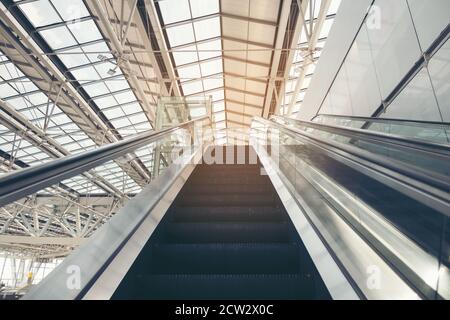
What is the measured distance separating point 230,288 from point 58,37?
1041 centimetres

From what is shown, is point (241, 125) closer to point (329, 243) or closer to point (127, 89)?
point (127, 89)

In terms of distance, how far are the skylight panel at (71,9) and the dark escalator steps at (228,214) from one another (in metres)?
7.96

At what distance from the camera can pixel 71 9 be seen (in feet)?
29.0

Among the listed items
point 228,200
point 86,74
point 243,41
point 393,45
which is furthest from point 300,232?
point 86,74

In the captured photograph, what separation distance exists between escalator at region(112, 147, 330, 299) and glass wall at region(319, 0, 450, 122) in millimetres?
2853

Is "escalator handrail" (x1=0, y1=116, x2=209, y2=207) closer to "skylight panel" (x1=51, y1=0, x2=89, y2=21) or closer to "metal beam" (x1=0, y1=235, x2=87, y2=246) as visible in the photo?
"skylight panel" (x1=51, y1=0, x2=89, y2=21)

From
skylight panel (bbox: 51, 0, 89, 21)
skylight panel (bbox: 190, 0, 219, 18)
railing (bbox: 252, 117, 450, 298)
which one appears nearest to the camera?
railing (bbox: 252, 117, 450, 298)

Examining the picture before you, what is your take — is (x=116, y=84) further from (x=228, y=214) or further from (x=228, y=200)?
(x=228, y=214)

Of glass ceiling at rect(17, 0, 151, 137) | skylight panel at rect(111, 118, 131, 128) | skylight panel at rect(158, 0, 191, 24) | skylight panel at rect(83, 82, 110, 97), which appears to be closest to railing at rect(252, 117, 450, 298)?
glass ceiling at rect(17, 0, 151, 137)

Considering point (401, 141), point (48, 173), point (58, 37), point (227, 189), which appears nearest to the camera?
point (48, 173)

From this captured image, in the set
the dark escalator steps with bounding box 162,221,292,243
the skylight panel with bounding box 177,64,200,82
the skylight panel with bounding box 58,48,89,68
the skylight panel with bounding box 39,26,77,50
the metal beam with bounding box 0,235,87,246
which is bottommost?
the metal beam with bounding box 0,235,87,246

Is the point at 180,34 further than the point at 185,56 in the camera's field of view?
No

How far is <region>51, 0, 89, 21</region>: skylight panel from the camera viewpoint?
8523 mm

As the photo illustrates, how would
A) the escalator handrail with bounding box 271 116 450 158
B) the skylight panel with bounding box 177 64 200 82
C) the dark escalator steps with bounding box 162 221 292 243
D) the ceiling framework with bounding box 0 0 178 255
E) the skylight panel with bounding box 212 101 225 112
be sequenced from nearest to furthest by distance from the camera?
the escalator handrail with bounding box 271 116 450 158 < the dark escalator steps with bounding box 162 221 292 243 < the ceiling framework with bounding box 0 0 178 255 < the skylight panel with bounding box 177 64 200 82 < the skylight panel with bounding box 212 101 225 112
